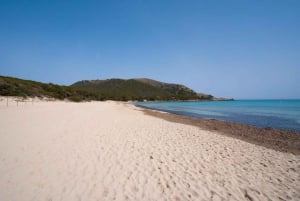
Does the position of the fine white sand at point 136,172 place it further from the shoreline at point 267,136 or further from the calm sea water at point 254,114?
the calm sea water at point 254,114

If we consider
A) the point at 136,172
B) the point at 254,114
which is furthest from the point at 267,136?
the point at 254,114

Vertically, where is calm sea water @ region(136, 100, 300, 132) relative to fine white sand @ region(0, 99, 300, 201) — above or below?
below

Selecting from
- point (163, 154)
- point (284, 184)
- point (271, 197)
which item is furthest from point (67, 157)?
point (284, 184)

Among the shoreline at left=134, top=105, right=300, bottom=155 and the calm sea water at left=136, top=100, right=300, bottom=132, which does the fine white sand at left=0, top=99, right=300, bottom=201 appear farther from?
the calm sea water at left=136, top=100, right=300, bottom=132

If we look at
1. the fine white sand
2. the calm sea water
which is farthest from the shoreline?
the calm sea water

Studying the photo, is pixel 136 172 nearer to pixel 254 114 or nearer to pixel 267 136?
pixel 267 136

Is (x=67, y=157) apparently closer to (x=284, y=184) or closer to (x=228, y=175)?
(x=228, y=175)

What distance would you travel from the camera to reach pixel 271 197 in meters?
4.61

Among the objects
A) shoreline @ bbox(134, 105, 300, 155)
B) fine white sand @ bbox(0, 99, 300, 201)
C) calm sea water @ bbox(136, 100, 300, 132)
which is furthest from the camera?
calm sea water @ bbox(136, 100, 300, 132)

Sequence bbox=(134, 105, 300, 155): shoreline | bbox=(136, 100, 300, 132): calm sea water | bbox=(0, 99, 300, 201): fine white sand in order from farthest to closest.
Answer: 1. bbox=(136, 100, 300, 132): calm sea water
2. bbox=(134, 105, 300, 155): shoreline
3. bbox=(0, 99, 300, 201): fine white sand

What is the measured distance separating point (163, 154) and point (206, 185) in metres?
2.65

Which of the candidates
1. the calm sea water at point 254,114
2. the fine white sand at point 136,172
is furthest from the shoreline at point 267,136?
the calm sea water at point 254,114

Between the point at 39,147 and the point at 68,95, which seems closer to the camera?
the point at 39,147

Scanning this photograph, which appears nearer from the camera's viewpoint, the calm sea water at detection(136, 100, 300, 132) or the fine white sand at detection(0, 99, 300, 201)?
the fine white sand at detection(0, 99, 300, 201)
